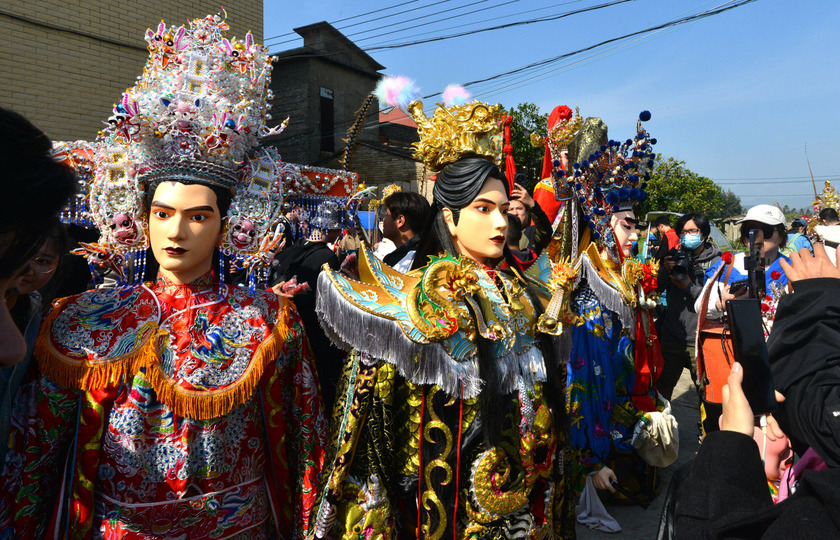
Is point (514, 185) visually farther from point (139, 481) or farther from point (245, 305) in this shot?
point (139, 481)

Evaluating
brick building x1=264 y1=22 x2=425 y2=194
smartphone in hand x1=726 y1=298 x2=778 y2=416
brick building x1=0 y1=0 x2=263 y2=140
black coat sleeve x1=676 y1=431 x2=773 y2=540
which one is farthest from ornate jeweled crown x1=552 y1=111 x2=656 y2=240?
brick building x1=264 y1=22 x2=425 y2=194

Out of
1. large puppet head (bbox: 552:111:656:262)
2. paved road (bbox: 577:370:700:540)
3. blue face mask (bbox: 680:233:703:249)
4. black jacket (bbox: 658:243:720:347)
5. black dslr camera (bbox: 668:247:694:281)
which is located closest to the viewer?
large puppet head (bbox: 552:111:656:262)

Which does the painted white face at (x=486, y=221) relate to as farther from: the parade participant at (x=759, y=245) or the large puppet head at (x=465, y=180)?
the parade participant at (x=759, y=245)

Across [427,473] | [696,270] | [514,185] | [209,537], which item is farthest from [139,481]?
[696,270]

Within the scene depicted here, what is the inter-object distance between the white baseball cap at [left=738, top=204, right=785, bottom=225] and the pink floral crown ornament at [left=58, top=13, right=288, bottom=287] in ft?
12.2

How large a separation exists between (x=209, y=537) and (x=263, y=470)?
27 centimetres

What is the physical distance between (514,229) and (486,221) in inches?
77.1

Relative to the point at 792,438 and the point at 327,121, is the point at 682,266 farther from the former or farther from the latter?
the point at 327,121

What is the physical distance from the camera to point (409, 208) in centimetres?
425

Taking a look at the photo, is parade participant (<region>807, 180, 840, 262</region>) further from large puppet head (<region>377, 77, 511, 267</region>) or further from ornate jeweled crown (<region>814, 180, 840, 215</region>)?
large puppet head (<region>377, 77, 511, 267</region>)

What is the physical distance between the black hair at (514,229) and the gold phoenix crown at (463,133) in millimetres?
1686

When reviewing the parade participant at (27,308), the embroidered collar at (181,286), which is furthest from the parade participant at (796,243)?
the parade participant at (27,308)

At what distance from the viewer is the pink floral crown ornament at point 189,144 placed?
1864 millimetres

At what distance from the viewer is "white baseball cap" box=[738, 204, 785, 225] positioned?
4090 millimetres
